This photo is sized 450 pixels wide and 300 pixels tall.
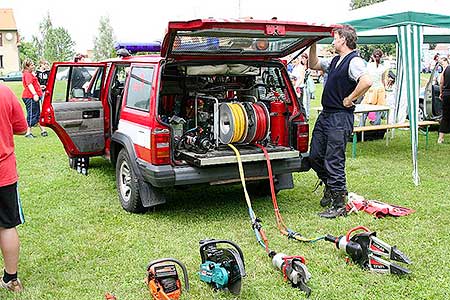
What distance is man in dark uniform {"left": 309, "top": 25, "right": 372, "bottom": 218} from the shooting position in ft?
18.3

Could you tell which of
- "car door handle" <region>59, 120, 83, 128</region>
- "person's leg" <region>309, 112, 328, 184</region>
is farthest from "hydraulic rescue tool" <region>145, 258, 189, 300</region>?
"car door handle" <region>59, 120, 83, 128</region>

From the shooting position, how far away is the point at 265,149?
5621 mm

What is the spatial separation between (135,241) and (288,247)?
1446mm

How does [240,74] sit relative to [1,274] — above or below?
above

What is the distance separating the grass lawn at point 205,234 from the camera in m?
4.06

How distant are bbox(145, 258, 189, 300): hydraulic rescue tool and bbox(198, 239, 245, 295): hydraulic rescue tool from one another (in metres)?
0.23

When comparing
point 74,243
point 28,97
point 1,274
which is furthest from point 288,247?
point 28,97

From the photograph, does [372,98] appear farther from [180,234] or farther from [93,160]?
[180,234]

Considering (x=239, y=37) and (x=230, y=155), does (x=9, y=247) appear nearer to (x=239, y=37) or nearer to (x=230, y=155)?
(x=230, y=155)

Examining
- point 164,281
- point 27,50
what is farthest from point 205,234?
point 27,50

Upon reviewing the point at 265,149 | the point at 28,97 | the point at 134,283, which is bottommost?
the point at 134,283

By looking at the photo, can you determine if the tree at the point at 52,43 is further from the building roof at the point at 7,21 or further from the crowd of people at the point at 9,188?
the crowd of people at the point at 9,188

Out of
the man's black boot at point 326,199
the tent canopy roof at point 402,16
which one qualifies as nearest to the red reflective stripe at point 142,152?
the man's black boot at point 326,199

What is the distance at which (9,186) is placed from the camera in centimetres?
381
